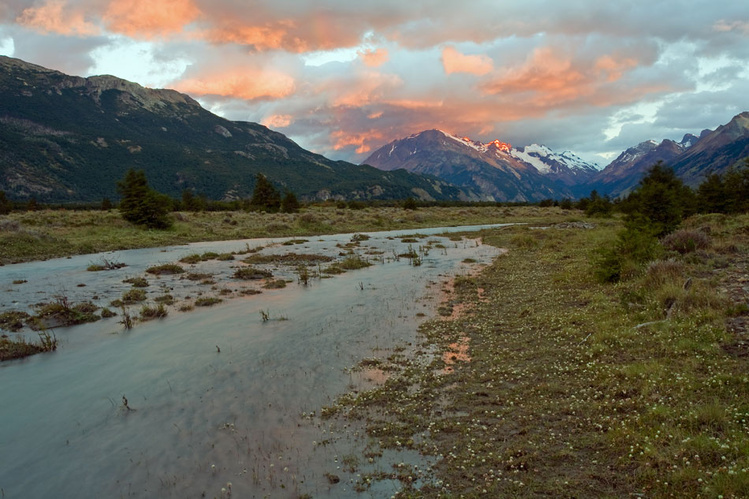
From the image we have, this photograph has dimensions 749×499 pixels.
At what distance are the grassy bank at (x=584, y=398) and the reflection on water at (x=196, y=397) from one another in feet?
4.39

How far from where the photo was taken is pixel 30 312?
1873 cm

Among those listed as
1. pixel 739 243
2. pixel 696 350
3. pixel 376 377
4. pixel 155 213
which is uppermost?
pixel 155 213

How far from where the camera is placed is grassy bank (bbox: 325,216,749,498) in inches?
279

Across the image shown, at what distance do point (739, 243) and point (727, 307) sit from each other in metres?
16.7

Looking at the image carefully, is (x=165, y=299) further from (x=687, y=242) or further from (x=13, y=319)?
(x=687, y=242)

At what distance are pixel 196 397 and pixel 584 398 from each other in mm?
10319

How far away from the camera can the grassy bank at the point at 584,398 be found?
7.08 meters

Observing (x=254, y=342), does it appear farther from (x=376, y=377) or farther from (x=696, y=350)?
(x=696, y=350)

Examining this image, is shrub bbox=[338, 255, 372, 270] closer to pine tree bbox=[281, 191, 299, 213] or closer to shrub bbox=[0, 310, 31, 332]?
shrub bbox=[0, 310, 31, 332]

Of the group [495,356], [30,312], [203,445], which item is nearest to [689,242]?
[495,356]

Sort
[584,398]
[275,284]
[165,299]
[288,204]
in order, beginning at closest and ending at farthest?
1. [584,398]
2. [165,299]
3. [275,284]
4. [288,204]

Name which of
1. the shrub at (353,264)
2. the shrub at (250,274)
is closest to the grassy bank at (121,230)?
the shrub at (250,274)

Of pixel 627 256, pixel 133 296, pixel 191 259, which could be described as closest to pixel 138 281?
pixel 133 296

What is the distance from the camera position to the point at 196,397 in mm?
11211
